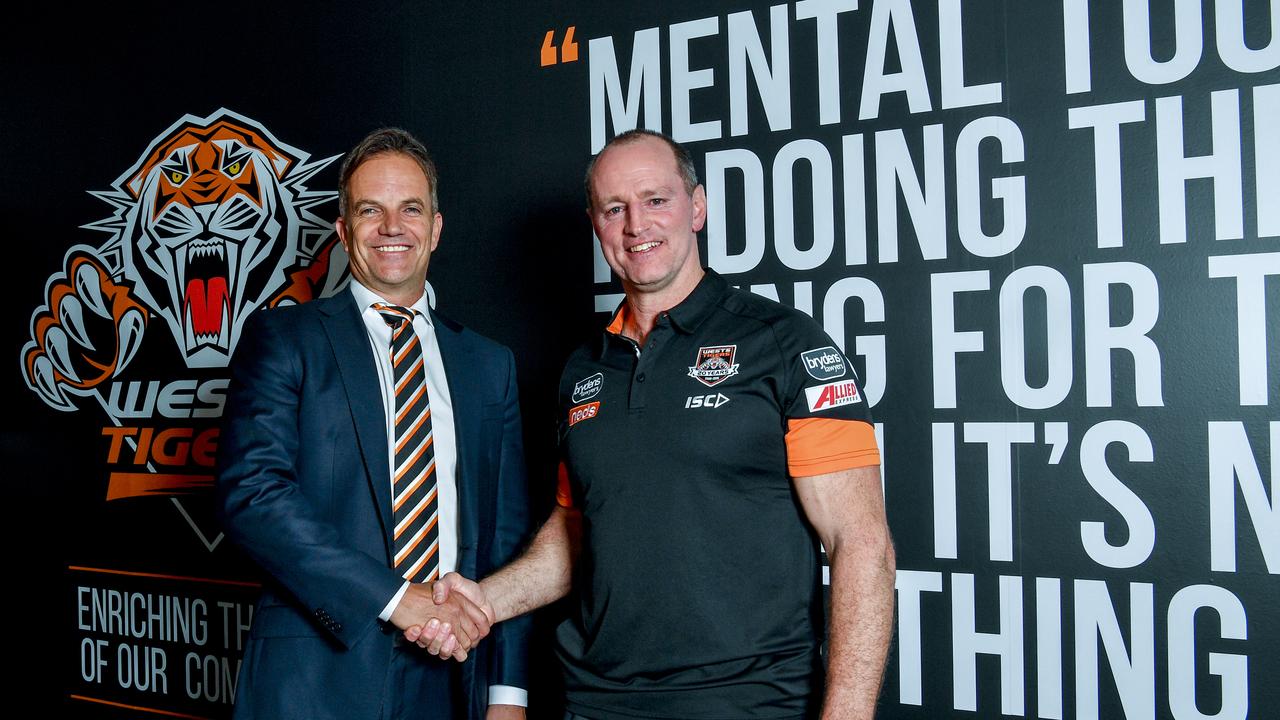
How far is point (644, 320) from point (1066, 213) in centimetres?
101

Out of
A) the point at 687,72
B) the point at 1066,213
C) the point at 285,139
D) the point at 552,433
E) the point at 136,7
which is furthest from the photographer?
the point at 136,7

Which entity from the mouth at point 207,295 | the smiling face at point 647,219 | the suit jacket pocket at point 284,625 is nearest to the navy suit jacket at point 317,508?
the suit jacket pocket at point 284,625

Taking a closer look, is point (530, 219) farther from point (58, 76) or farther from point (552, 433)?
point (58, 76)

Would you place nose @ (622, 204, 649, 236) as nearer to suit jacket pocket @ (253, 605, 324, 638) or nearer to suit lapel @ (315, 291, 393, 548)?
suit lapel @ (315, 291, 393, 548)

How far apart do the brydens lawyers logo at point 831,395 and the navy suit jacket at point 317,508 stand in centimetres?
A: 80

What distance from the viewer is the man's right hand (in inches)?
72.6

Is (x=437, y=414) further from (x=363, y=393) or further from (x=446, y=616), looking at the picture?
(x=446, y=616)

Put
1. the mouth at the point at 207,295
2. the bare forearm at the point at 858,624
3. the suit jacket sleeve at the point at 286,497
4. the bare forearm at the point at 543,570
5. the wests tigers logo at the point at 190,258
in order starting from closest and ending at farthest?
the bare forearm at the point at 858,624 → the suit jacket sleeve at the point at 286,497 → the bare forearm at the point at 543,570 → the wests tigers logo at the point at 190,258 → the mouth at the point at 207,295

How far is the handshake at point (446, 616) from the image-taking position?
183 centimetres

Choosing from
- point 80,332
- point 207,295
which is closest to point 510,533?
point 207,295

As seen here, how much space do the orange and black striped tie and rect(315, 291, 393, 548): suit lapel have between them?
0.04 meters

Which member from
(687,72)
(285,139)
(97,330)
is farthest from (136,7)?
(687,72)

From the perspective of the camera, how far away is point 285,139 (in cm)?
307

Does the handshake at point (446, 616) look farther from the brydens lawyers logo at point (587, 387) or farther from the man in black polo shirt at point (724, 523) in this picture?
the brydens lawyers logo at point (587, 387)
